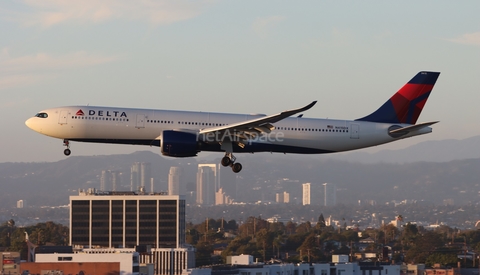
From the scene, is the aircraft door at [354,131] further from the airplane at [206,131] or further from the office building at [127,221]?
the office building at [127,221]

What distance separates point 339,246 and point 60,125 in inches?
4052

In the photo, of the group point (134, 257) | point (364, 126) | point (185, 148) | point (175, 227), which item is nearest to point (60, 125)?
point (185, 148)

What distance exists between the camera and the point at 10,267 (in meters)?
85.6

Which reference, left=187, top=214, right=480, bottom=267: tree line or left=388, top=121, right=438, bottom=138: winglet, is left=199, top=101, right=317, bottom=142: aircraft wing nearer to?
left=388, top=121, right=438, bottom=138: winglet

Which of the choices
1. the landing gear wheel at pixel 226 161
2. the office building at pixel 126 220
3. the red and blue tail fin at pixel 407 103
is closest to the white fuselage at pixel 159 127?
the landing gear wheel at pixel 226 161

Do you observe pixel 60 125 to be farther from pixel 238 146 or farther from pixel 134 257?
pixel 134 257

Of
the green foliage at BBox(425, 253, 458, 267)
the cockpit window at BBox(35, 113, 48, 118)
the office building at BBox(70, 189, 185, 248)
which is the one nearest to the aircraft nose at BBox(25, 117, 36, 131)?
the cockpit window at BBox(35, 113, 48, 118)

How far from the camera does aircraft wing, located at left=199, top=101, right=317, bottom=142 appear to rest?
169 feet

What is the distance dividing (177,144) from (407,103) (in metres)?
16.9

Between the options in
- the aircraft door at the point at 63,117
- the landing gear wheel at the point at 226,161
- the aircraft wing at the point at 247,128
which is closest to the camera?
the aircraft wing at the point at 247,128

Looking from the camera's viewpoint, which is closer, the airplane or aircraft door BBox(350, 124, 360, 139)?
the airplane

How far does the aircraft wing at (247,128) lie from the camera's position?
5147 centimetres

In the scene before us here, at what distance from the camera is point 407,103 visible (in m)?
59.6

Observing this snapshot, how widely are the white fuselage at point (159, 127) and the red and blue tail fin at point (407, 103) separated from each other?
105 inches
